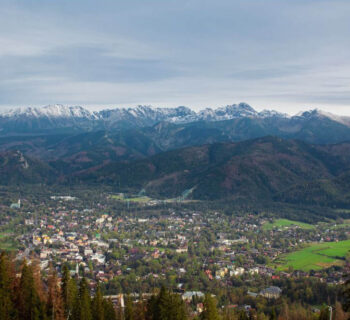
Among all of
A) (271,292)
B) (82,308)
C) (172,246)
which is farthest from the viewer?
(172,246)

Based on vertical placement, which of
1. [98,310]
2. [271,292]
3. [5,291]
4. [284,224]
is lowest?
[284,224]

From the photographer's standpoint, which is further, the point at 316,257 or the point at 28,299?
the point at 316,257

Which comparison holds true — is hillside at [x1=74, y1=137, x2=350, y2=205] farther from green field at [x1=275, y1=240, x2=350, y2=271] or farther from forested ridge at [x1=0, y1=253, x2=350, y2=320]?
forested ridge at [x1=0, y1=253, x2=350, y2=320]

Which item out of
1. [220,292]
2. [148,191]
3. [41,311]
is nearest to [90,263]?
[220,292]

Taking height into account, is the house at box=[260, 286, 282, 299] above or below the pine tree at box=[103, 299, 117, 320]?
below

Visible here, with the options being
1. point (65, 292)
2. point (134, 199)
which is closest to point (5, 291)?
point (65, 292)

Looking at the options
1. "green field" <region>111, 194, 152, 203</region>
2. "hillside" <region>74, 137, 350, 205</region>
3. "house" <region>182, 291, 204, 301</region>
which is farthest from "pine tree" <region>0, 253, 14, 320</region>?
"hillside" <region>74, 137, 350, 205</region>

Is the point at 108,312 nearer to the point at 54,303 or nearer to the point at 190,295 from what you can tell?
the point at 54,303

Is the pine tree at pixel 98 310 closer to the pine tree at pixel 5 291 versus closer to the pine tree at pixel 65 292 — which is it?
the pine tree at pixel 65 292
